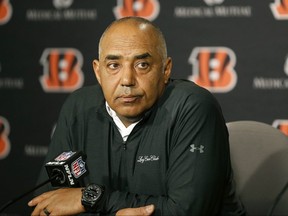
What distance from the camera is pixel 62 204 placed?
1.96 m

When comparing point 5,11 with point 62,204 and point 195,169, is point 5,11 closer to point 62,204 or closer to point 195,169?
point 62,204

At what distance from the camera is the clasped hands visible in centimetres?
193

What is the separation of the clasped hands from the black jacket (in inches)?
3.5

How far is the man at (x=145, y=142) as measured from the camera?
6.34 ft

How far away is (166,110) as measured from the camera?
7.00 ft

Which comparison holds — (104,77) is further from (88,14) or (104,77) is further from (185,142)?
(88,14)

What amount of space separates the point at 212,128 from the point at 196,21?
1.35 m

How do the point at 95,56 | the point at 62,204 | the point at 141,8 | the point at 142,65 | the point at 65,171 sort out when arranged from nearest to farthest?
the point at 65,171, the point at 62,204, the point at 142,65, the point at 141,8, the point at 95,56

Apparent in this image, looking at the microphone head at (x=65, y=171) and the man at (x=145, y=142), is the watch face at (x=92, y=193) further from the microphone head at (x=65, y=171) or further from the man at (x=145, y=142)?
the microphone head at (x=65, y=171)

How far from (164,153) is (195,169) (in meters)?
0.17


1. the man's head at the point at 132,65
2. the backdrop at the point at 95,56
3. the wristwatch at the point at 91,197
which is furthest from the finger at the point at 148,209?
the backdrop at the point at 95,56

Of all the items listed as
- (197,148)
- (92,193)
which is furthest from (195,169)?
(92,193)

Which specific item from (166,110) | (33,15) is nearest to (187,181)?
(166,110)

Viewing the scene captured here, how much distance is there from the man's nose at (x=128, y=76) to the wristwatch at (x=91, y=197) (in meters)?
0.40
